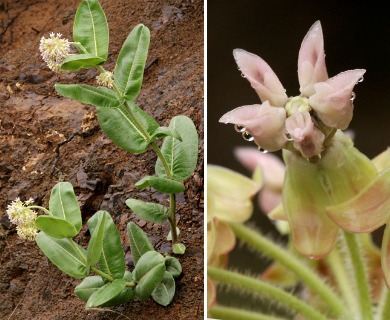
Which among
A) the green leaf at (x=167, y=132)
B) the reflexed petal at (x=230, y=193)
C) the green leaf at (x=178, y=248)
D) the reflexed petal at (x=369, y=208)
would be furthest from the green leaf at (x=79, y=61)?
the reflexed petal at (x=369, y=208)

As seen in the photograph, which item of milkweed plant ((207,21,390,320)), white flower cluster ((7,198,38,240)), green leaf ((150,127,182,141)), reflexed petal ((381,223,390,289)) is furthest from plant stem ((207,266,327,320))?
white flower cluster ((7,198,38,240))

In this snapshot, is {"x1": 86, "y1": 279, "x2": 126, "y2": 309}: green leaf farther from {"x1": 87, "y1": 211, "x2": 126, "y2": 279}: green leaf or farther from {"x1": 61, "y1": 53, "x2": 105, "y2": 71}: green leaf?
{"x1": 61, "y1": 53, "x2": 105, "y2": 71}: green leaf

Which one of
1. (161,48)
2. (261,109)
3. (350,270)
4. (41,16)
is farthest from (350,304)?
(41,16)

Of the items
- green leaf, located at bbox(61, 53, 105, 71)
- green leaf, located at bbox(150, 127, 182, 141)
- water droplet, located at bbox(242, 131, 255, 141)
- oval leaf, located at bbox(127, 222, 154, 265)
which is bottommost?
oval leaf, located at bbox(127, 222, 154, 265)

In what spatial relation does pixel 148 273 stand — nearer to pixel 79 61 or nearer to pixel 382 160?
pixel 79 61

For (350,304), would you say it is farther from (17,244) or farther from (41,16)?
(41,16)
